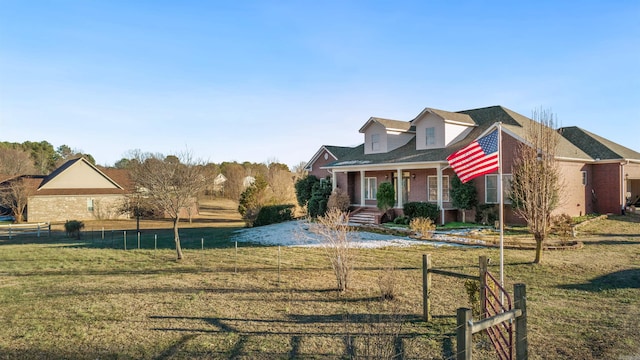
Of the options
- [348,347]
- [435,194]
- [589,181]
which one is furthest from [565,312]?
[589,181]

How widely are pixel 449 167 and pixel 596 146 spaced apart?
11.0 m

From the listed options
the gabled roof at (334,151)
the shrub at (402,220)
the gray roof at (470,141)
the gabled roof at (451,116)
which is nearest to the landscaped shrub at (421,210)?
the shrub at (402,220)

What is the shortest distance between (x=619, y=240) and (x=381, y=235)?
10003 millimetres

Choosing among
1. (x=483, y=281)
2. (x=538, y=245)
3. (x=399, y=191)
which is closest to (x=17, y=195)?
(x=399, y=191)

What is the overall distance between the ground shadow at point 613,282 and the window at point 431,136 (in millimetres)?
14623

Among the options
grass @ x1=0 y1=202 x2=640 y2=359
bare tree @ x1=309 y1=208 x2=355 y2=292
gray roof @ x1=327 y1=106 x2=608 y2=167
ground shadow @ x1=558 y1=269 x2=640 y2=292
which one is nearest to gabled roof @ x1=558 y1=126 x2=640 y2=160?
gray roof @ x1=327 y1=106 x2=608 y2=167

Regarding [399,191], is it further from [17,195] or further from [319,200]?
[17,195]

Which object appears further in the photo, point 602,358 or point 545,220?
point 545,220

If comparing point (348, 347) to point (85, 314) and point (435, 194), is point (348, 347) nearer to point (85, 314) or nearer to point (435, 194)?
point (85, 314)

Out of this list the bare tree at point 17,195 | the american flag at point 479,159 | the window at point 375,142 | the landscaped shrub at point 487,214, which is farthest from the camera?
the bare tree at point 17,195

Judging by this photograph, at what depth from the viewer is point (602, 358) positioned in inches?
240

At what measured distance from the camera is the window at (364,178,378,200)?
28141 millimetres

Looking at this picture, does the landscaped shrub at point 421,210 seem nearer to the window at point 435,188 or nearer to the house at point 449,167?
the house at point 449,167

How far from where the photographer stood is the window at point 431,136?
83.3ft
